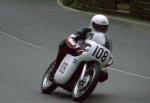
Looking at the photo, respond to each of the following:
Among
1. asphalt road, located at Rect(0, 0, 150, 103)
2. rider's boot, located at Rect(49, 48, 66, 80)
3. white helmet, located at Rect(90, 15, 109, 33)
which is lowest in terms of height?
asphalt road, located at Rect(0, 0, 150, 103)

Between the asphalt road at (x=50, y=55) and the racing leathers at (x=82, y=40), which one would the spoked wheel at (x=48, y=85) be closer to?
the asphalt road at (x=50, y=55)

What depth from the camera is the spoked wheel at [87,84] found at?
9582mm

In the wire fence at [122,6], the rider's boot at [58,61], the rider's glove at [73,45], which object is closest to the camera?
the rider's glove at [73,45]

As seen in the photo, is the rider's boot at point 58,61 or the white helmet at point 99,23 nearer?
the white helmet at point 99,23

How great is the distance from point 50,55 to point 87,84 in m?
7.70

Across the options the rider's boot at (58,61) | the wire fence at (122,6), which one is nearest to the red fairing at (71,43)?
the rider's boot at (58,61)

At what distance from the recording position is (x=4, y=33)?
24062 millimetres

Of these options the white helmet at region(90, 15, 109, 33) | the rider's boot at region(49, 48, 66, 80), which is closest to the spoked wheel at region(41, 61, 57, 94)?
the rider's boot at region(49, 48, 66, 80)

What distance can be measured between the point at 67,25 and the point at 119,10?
6.17 meters

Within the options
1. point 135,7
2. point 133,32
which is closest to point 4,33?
point 133,32

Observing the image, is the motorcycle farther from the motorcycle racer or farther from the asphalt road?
the asphalt road

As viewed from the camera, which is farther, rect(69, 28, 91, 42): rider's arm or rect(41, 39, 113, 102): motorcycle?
rect(69, 28, 91, 42): rider's arm

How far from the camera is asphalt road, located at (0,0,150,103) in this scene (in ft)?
35.6

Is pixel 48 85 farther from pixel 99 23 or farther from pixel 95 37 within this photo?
pixel 99 23
